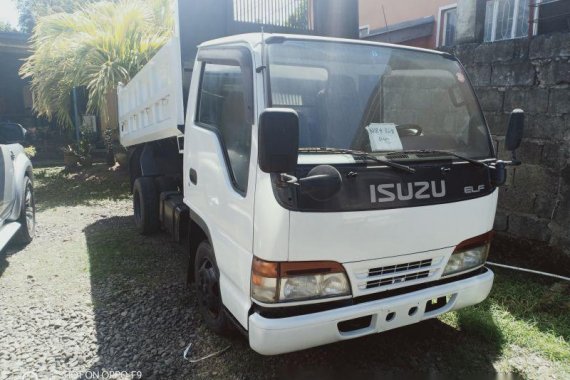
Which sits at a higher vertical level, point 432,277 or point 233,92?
point 233,92

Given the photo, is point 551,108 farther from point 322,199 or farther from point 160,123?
point 160,123

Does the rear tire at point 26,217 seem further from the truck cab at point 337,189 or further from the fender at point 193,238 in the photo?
the truck cab at point 337,189

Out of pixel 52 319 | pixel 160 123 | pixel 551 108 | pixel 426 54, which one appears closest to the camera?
pixel 426 54

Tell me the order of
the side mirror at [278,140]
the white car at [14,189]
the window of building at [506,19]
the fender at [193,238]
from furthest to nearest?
the window of building at [506,19] < the white car at [14,189] < the fender at [193,238] < the side mirror at [278,140]

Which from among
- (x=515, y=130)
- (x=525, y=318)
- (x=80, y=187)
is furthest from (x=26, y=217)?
(x=525, y=318)

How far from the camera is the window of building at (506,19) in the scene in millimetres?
7000

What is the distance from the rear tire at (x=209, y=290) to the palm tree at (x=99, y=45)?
262 inches

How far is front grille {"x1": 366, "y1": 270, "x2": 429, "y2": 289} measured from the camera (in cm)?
242

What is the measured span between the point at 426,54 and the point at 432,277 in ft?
5.11

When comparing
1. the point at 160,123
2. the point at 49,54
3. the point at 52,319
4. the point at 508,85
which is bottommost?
the point at 52,319

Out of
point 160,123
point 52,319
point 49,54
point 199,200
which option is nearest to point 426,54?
point 199,200

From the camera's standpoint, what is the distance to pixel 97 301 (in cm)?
375

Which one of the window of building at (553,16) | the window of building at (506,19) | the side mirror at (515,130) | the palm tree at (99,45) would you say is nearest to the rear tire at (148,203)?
the side mirror at (515,130)

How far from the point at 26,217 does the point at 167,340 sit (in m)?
3.07
